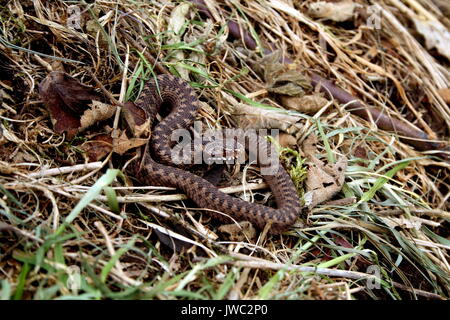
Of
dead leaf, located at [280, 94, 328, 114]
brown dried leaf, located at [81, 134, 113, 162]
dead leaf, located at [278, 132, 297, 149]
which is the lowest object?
brown dried leaf, located at [81, 134, 113, 162]

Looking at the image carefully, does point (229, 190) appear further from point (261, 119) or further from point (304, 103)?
point (304, 103)

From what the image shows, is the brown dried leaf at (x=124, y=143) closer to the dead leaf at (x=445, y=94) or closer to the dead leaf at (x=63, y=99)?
the dead leaf at (x=63, y=99)

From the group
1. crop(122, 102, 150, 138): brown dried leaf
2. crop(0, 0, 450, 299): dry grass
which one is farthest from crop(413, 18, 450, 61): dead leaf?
crop(122, 102, 150, 138): brown dried leaf

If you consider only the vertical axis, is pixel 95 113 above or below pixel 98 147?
above

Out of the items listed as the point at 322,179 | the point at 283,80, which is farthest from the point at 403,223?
the point at 283,80

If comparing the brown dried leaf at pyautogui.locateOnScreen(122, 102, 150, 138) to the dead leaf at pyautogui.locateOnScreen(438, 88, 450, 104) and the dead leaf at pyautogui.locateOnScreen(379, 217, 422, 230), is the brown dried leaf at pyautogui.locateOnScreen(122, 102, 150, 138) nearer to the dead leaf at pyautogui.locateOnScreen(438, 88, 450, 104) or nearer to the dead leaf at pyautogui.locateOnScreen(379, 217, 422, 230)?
the dead leaf at pyautogui.locateOnScreen(379, 217, 422, 230)

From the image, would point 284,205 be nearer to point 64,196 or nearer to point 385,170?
point 385,170
